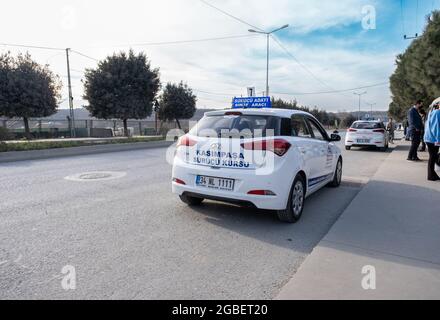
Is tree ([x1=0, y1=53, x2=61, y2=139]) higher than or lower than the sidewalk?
higher

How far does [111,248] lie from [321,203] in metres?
3.79

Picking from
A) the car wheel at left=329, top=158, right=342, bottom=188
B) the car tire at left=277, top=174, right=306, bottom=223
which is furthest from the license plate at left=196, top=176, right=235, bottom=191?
the car wheel at left=329, top=158, right=342, bottom=188

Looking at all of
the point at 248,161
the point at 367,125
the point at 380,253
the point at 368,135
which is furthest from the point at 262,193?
the point at 367,125

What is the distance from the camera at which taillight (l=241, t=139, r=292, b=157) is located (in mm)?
4344

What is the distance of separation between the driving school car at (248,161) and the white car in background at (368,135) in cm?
1147

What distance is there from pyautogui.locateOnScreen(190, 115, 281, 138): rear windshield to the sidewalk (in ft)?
5.31

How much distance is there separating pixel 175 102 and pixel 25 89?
17229 millimetres

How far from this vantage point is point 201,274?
3043 mm

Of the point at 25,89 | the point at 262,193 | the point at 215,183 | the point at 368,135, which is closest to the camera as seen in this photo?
the point at 262,193

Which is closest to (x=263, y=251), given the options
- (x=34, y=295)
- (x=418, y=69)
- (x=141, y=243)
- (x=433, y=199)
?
(x=141, y=243)

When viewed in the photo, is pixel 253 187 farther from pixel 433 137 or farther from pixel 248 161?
pixel 433 137

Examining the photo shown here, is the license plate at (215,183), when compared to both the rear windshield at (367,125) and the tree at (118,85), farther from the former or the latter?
the tree at (118,85)

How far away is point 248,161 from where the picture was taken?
4.36 metres

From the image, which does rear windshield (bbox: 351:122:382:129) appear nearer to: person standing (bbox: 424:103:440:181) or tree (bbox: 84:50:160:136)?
person standing (bbox: 424:103:440:181)
